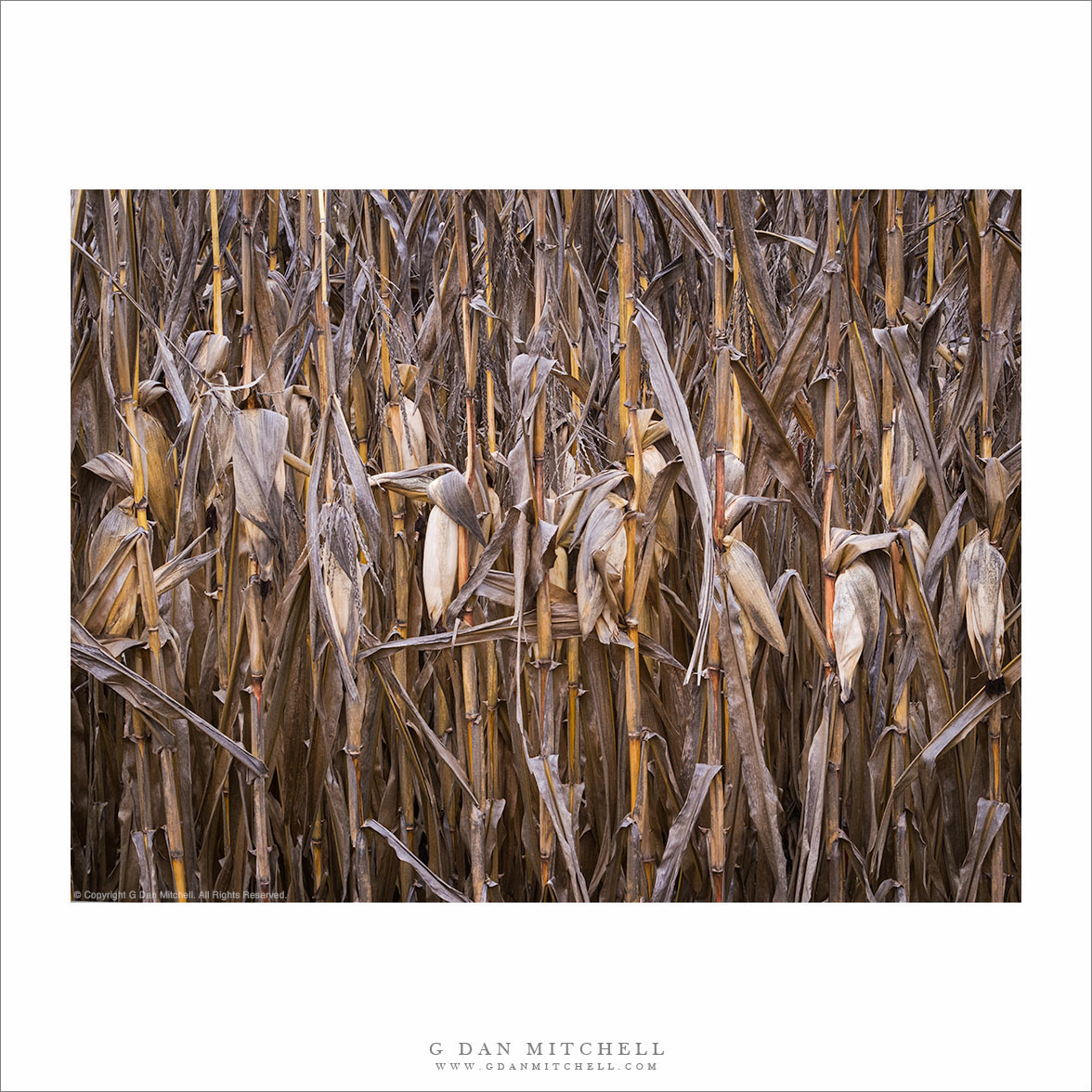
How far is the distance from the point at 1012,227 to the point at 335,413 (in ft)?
3.34

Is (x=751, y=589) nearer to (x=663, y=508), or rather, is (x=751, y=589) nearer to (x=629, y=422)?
(x=663, y=508)

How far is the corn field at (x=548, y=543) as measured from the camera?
3.63 feet

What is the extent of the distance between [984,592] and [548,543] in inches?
25.3

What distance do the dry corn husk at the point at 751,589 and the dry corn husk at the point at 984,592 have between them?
0.90 ft

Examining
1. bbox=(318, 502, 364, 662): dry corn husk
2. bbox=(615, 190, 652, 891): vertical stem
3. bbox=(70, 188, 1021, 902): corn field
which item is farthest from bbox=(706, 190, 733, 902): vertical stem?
bbox=(318, 502, 364, 662): dry corn husk

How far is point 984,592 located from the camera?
112 centimetres

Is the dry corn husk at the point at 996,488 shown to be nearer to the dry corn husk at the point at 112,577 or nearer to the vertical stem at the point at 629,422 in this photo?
the vertical stem at the point at 629,422

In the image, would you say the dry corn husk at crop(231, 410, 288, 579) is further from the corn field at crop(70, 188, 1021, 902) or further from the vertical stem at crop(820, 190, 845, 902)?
the vertical stem at crop(820, 190, 845, 902)

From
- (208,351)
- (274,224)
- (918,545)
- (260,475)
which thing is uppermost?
(274,224)

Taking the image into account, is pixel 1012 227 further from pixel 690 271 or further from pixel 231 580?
pixel 231 580

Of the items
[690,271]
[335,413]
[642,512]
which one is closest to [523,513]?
[642,512]

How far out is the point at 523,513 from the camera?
1100mm

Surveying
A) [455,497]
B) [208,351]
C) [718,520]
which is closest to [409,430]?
[455,497]

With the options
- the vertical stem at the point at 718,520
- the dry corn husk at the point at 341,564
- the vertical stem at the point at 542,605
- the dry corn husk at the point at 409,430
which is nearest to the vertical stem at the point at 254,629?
the dry corn husk at the point at 341,564
